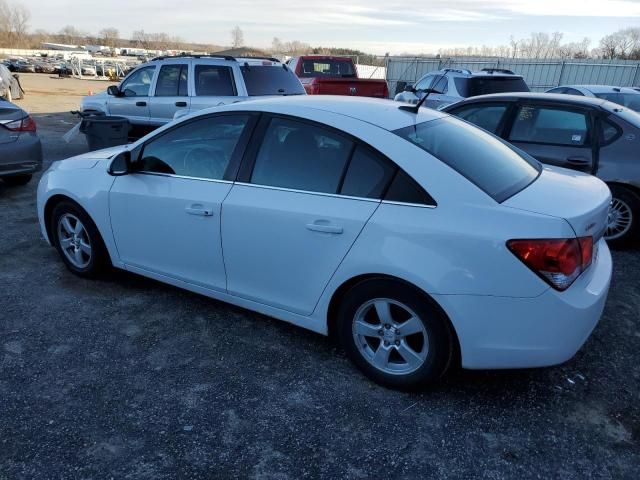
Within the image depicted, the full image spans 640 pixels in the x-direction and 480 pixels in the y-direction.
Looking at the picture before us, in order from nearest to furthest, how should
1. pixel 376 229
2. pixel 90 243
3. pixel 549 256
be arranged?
pixel 549 256
pixel 376 229
pixel 90 243

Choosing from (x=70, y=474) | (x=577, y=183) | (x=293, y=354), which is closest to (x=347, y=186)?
(x=293, y=354)

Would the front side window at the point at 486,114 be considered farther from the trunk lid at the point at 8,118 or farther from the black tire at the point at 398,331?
the trunk lid at the point at 8,118

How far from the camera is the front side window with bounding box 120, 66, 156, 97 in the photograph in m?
8.96

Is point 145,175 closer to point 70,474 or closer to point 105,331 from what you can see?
point 105,331

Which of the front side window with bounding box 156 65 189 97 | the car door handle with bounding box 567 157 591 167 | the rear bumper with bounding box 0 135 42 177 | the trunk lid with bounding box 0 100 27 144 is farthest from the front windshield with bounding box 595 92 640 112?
the trunk lid with bounding box 0 100 27 144

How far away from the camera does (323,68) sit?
1432cm

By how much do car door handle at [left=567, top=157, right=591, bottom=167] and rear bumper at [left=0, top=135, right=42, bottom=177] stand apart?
6.51 meters

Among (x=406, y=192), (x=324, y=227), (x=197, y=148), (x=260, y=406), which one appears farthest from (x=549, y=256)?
(x=197, y=148)

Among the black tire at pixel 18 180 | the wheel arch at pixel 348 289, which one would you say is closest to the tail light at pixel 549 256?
the wheel arch at pixel 348 289

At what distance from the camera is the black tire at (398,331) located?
2.68 m

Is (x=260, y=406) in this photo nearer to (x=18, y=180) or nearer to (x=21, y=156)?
(x=21, y=156)

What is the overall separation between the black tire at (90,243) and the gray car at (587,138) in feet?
14.2

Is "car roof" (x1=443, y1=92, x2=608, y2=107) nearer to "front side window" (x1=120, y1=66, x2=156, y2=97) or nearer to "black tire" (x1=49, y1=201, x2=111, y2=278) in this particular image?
"black tire" (x1=49, y1=201, x2=111, y2=278)

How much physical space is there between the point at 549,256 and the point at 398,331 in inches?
34.2
